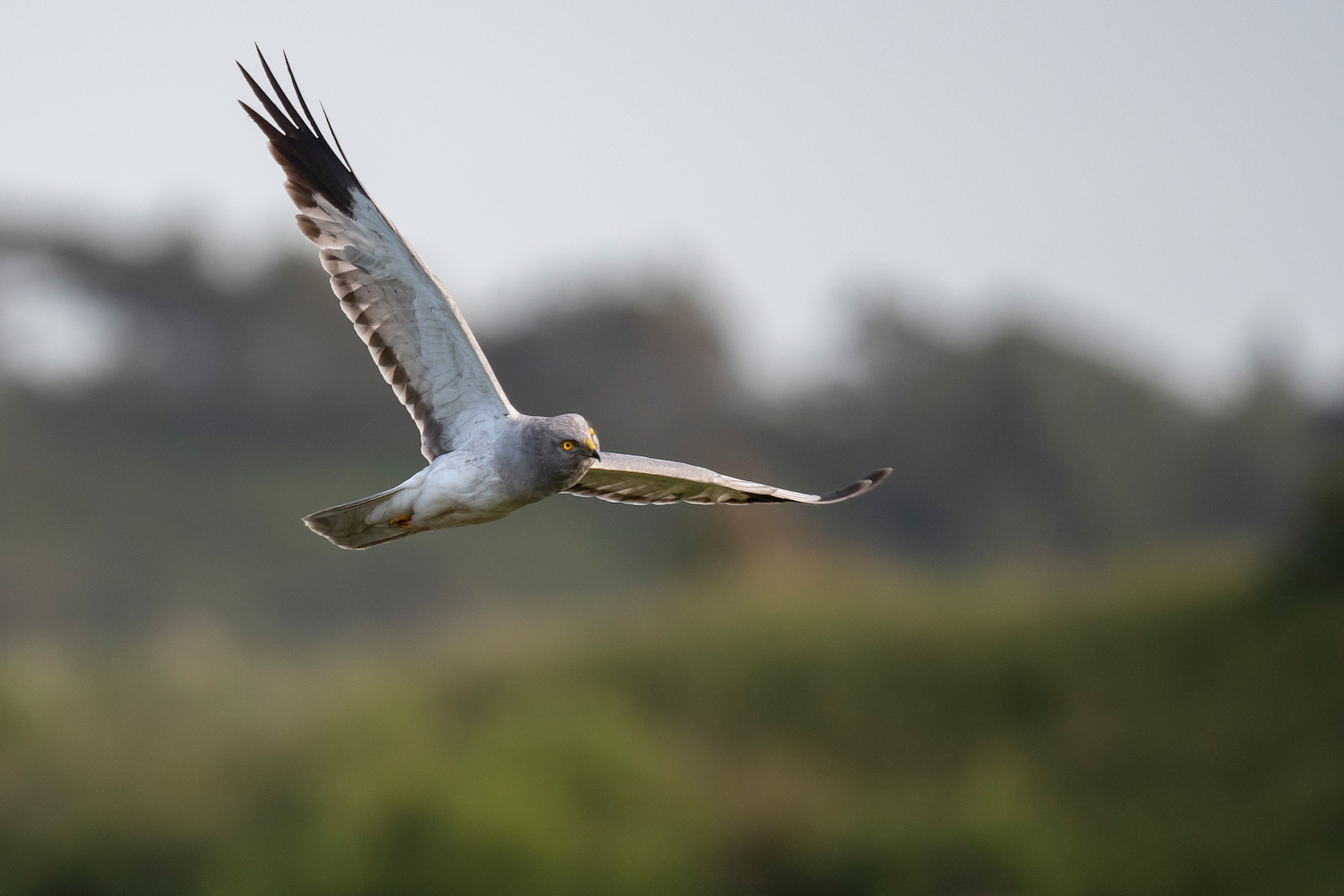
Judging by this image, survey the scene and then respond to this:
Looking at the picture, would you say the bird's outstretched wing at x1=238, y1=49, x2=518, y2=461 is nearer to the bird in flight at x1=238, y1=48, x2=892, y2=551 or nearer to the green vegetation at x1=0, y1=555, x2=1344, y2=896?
the bird in flight at x1=238, y1=48, x2=892, y2=551

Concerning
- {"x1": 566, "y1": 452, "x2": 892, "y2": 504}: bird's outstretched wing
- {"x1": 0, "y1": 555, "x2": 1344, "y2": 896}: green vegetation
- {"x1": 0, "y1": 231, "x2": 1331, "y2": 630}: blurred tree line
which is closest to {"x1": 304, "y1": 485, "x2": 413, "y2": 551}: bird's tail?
{"x1": 566, "y1": 452, "x2": 892, "y2": 504}: bird's outstretched wing

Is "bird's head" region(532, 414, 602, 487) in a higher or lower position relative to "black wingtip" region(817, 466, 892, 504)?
higher

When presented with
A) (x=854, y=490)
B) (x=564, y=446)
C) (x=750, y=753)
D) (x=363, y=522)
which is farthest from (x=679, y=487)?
→ (x=750, y=753)

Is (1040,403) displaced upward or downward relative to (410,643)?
upward

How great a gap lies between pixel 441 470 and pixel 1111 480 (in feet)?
243

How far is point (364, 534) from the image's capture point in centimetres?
958

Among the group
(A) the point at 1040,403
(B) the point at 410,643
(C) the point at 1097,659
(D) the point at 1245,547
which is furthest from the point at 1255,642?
(A) the point at 1040,403

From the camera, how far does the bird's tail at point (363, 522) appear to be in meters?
9.36

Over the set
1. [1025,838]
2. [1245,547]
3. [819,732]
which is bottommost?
[1025,838]

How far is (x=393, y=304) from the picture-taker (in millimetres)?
9562

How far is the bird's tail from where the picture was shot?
30.7 ft

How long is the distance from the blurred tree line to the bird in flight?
5758 cm

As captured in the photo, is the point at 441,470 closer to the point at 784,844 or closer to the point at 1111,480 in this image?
the point at 784,844

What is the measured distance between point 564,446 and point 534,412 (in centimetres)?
6051
